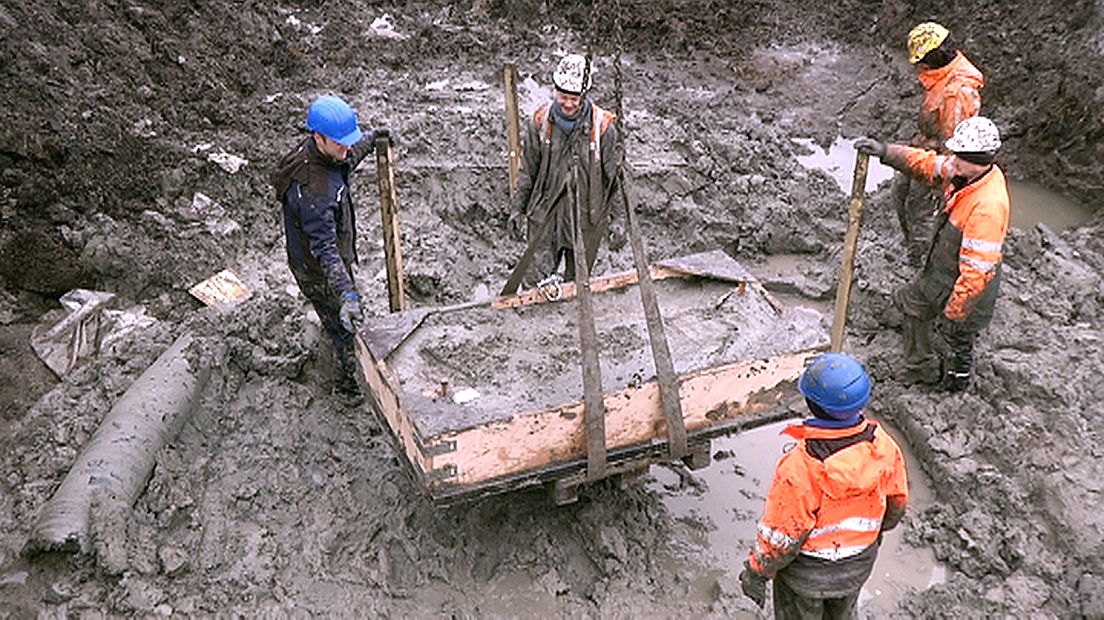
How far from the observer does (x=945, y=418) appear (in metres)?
5.01

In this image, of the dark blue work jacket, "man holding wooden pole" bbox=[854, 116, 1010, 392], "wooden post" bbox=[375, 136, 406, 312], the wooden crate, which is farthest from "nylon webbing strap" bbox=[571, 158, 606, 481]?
"man holding wooden pole" bbox=[854, 116, 1010, 392]

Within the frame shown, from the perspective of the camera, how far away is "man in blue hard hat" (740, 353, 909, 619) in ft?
9.37

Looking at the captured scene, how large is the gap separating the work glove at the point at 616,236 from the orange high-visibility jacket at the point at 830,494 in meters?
3.89

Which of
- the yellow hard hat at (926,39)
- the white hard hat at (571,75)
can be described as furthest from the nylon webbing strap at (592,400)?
the yellow hard hat at (926,39)

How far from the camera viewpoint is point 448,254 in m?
6.41

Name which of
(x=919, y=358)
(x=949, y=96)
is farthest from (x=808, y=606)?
(x=949, y=96)

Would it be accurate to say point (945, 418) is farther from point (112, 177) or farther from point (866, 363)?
point (112, 177)

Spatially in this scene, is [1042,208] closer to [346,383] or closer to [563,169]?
[563,169]

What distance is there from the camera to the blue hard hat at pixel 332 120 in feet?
13.5

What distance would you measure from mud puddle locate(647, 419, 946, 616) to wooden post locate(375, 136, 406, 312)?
1832 millimetres

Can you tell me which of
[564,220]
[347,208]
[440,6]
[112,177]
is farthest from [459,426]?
[440,6]

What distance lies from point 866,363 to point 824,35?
6225 mm

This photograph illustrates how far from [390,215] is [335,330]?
2.41ft

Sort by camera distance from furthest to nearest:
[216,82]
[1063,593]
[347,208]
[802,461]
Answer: [216,82]
[347,208]
[1063,593]
[802,461]
